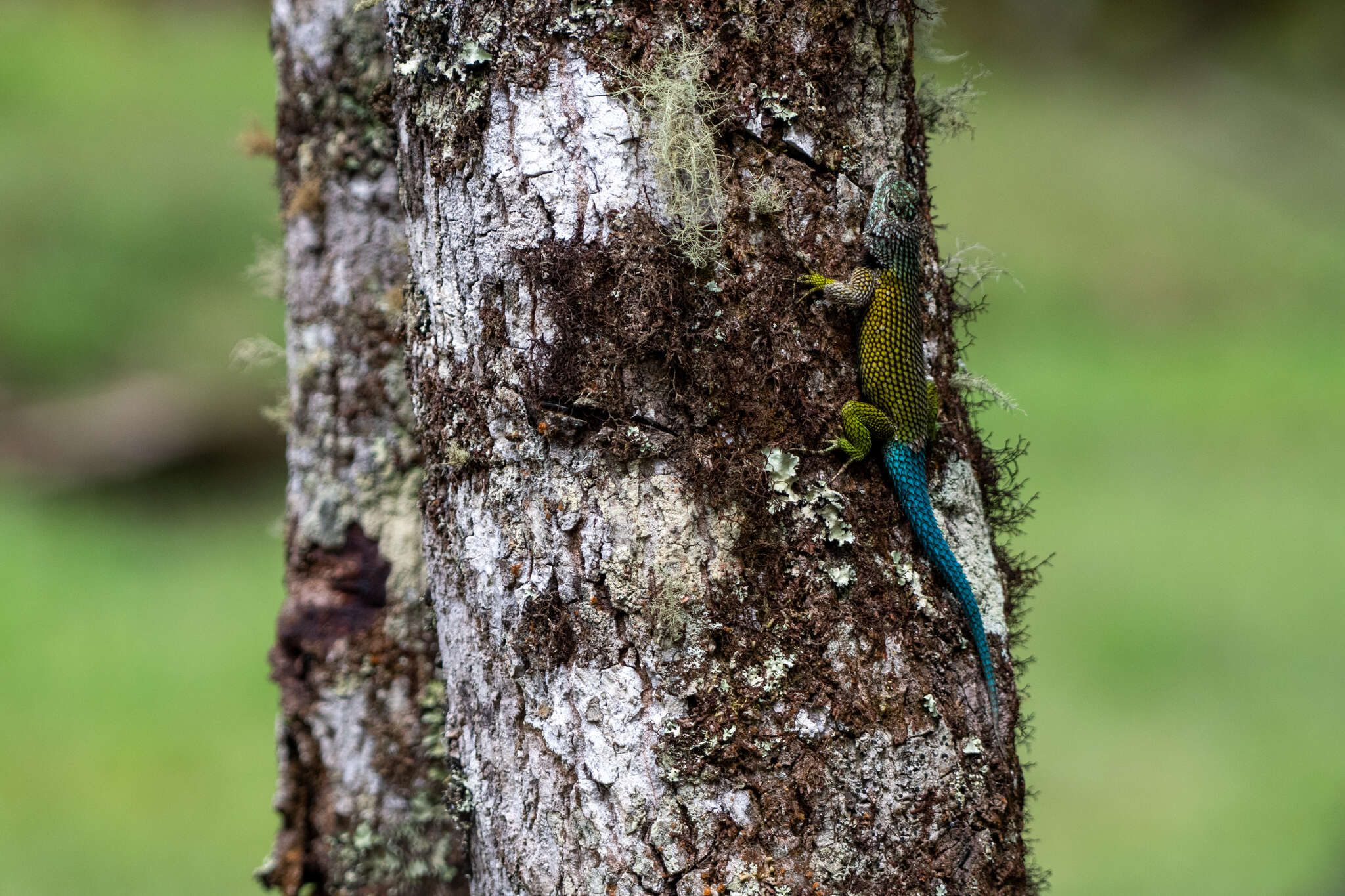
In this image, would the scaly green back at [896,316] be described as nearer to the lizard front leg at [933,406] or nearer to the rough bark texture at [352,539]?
the lizard front leg at [933,406]

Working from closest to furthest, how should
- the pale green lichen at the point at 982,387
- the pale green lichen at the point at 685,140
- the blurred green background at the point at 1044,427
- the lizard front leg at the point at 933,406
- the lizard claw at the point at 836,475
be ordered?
the pale green lichen at the point at 685,140 → the lizard claw at the point at 836,475 → the lizard front leg at the point at 933,406 → the pale green lichen at the point at 982,387 → the blurred green background at the point at 1044,427

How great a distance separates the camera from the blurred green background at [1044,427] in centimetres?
539

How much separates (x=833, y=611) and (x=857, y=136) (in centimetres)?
89

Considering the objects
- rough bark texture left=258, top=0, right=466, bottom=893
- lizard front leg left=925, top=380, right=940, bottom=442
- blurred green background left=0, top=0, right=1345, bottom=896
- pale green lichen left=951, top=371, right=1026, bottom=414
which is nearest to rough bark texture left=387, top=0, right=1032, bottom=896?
lizard front leg left=925, top=380, right=940, bottom=442

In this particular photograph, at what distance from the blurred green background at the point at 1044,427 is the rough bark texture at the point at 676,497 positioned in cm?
195

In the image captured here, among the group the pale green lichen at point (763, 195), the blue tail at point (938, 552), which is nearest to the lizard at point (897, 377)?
the blue tail at point (938, 552)

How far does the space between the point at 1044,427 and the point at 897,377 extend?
8164 mm

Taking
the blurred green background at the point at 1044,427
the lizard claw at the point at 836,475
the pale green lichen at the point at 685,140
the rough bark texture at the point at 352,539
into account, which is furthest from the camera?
the blurred green background at the point at 1044,427

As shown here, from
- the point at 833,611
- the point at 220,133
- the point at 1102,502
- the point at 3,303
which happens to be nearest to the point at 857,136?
the point at 833,611

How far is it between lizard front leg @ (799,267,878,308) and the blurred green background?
230 cm

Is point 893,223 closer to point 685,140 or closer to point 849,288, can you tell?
point 849,288

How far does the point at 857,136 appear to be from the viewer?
6.20 feet

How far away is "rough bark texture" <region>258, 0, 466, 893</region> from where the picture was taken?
271cm

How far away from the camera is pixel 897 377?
6.50ft
